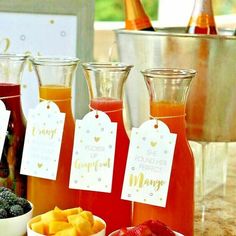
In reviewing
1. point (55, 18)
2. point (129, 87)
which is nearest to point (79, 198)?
point (129, 87)

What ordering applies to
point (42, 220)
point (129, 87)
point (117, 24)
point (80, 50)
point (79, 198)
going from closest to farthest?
point (42, 220)
point (79, 198)
point (129, 87)
point (80, 50)
point (117, 24)

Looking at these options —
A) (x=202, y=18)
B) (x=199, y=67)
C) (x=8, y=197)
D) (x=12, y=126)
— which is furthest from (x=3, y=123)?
(x=202, y=18)

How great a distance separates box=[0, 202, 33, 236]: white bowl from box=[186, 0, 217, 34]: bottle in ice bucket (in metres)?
0.65

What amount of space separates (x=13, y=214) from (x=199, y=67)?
0.43 metres

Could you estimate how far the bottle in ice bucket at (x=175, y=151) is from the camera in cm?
87

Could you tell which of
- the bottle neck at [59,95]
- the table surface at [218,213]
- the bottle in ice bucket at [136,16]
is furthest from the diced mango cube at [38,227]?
the bottle in ice bucket at [136,16]

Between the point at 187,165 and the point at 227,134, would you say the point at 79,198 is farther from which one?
the point at 227,134

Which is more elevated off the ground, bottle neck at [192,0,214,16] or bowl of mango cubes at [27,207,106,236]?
bottle neck at [192,0,214,16]

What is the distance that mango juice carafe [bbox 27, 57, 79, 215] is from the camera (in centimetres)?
98

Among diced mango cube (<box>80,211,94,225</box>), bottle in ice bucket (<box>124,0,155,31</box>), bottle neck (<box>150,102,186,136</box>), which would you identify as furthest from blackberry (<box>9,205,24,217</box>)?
bottle in ice bucket (<box>124,0,155,31</box>)

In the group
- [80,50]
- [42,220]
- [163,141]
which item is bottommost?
[42,220]

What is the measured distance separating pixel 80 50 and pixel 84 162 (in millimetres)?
477

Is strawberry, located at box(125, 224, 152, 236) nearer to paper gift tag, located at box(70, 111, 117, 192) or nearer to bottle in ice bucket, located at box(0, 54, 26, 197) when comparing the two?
paper gift tag, located at box(70, 111, 117, 192)

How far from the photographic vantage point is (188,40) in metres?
1.07
